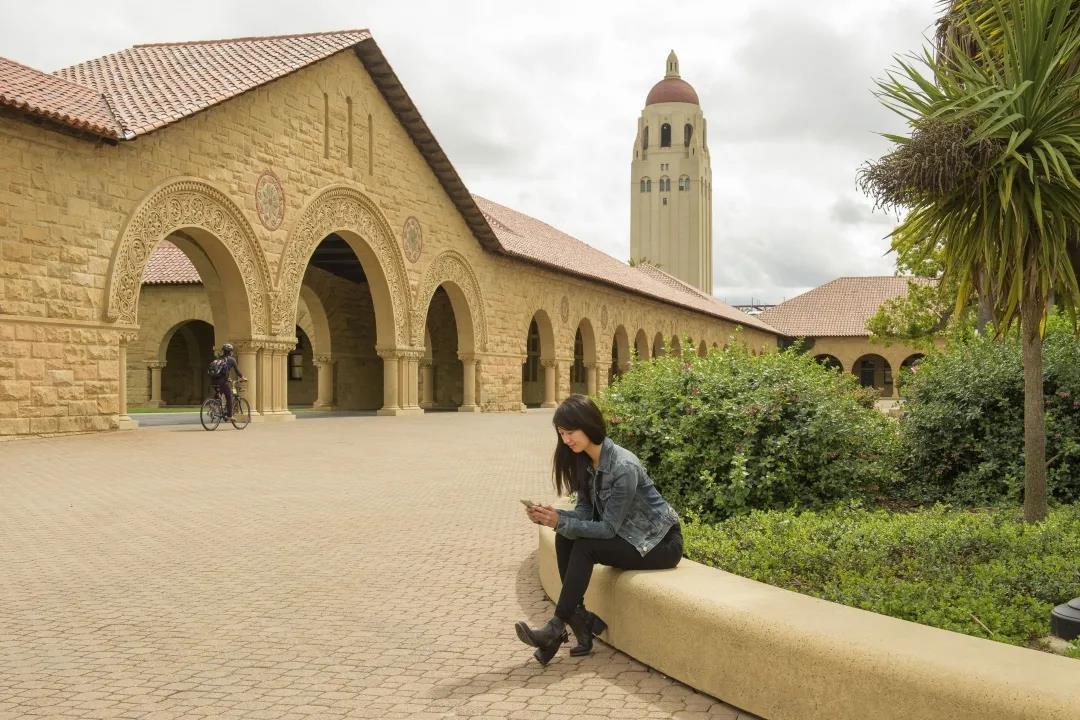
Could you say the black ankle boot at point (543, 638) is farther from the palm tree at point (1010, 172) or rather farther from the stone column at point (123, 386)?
the stone column at point (123, 386)

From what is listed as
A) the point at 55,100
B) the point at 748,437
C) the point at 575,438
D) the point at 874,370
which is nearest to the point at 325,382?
the point at 55,100

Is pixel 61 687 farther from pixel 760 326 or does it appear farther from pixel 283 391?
pixel 760 326

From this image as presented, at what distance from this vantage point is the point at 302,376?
36.2m

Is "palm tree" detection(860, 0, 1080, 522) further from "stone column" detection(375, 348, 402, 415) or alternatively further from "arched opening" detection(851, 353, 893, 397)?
"arched opening" detection(851, 353, 893, 397)

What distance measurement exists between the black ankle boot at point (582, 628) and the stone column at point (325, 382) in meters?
25.3

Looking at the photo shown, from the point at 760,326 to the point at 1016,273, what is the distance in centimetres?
4987

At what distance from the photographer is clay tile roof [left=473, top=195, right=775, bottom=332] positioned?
31.0 metres

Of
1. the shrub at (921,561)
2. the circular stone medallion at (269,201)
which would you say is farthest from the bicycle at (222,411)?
the shrub at (921,561)

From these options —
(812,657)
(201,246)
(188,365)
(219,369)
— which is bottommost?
(812,657)

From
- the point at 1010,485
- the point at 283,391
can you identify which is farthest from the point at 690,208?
the point at 1010,485

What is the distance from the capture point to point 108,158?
15.2 metres

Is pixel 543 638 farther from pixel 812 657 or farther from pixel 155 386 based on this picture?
pixel 155 386

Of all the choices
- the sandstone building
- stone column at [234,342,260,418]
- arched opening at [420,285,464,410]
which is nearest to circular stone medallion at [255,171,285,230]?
the sandstone building

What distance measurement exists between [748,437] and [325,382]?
2355cm
